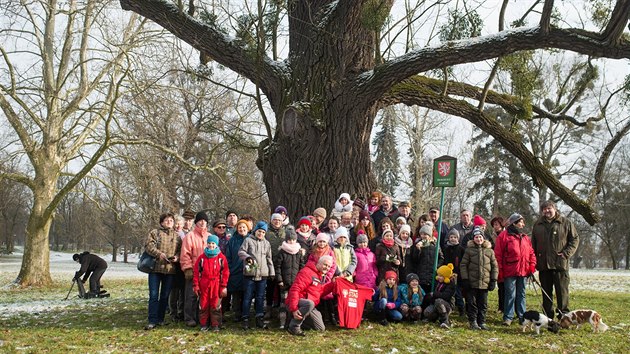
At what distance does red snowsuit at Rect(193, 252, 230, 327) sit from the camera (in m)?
7.25

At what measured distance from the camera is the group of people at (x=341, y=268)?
290 inches

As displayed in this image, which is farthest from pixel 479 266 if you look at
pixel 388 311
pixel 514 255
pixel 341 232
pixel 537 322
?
pixel 341 232

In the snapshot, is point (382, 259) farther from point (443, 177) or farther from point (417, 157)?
point (417, 157)

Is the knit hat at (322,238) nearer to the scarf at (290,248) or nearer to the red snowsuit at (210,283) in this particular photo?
the scarf at (290,248)

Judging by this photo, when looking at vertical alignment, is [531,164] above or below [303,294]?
above

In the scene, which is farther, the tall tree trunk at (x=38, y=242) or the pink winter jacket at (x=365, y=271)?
the tall tree trunk at (x=38, y=242)

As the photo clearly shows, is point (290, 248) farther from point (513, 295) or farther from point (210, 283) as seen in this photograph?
point (513, 295)

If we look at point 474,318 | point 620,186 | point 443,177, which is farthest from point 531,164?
point 620,186

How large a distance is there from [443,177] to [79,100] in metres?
14.6

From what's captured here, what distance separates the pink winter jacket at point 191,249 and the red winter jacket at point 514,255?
4.55 meters

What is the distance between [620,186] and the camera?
138 feet

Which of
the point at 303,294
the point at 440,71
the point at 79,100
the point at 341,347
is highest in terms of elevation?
the point at 79,100

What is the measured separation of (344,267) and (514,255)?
103 inches

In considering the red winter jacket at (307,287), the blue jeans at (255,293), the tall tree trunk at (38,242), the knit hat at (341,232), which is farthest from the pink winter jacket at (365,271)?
the tall tree trunk at (38,242)
